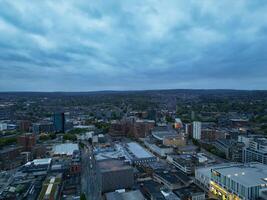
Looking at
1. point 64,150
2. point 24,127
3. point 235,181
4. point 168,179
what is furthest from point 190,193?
point 24,127

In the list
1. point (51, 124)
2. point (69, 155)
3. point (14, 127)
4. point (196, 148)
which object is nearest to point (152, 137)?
point (196, 148)

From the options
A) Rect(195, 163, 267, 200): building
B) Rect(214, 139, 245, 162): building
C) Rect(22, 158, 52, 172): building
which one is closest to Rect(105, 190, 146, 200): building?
Rect(195, 163, 267, 200): building

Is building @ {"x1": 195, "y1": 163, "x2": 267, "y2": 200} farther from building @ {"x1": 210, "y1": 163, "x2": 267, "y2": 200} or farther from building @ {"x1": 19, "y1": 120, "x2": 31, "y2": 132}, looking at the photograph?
building @ {"x1": 19, "y1": 120, "x2": 31, "y2": 132}

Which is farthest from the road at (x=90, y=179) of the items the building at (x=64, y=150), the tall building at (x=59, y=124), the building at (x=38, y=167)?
the tall building at (x=59, y=124)

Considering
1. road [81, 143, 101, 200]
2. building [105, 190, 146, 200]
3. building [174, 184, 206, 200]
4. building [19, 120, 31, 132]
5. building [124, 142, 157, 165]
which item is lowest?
road [81, 143, 101, 200]

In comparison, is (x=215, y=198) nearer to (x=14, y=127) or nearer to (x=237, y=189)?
(x=237, y=189)

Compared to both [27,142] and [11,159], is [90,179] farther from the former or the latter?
[27,142]

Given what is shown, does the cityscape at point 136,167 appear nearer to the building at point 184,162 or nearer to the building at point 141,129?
the building at point 184,162

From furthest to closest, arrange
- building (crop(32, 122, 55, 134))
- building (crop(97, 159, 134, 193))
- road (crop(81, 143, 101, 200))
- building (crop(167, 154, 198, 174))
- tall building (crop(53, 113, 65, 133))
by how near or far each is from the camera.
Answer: tall building (crop(53, 113, 65, 133)), building (crop(32, 122, 55, 134)), building (crop(167, 154, 198, 174)), building (crop(97, 159, 134, 193)), road (crop(81, 143, 101, 200))
